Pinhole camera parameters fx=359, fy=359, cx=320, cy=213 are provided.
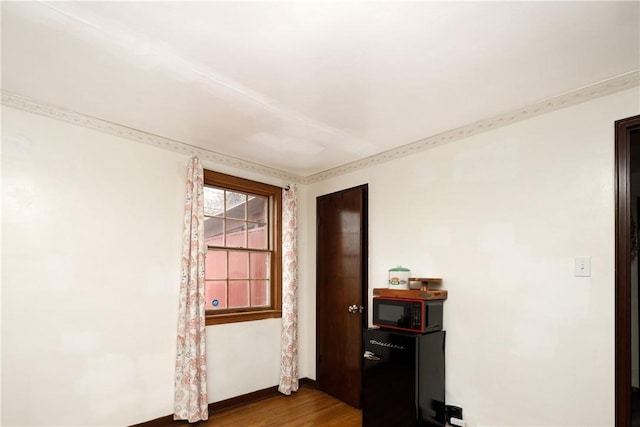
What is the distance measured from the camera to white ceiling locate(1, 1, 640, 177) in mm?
1722

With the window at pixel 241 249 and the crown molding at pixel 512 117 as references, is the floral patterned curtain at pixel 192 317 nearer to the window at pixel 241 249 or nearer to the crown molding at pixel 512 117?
the window at pixel 241 249

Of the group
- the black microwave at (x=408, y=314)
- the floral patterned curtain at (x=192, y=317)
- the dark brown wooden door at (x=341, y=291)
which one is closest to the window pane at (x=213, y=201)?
the floral patterned curtain at (x=192, y=317)

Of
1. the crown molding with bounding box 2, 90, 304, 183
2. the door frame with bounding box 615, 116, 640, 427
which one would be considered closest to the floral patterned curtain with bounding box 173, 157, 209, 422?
the crown molding with bounding box 2, 90, 304, 183

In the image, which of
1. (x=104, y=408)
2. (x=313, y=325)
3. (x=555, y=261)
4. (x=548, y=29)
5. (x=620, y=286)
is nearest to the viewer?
(x=548, y=29)

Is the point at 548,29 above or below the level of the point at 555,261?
above

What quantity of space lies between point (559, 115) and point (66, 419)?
4197 millimetres

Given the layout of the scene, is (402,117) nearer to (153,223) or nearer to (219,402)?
(153,223)

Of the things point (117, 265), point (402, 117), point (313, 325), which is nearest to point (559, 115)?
point (402, 117)

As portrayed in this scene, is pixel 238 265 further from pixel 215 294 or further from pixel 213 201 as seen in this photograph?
pixel 213 201

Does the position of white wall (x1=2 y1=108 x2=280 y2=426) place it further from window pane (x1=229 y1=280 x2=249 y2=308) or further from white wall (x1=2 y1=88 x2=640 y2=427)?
window pane (x1=229 y1=280 x2=249 y2=308)

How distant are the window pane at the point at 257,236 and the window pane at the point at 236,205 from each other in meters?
0.18

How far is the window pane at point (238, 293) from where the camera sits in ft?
12.6

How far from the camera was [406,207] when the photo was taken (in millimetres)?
3455

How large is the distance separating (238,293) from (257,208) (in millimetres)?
1002
